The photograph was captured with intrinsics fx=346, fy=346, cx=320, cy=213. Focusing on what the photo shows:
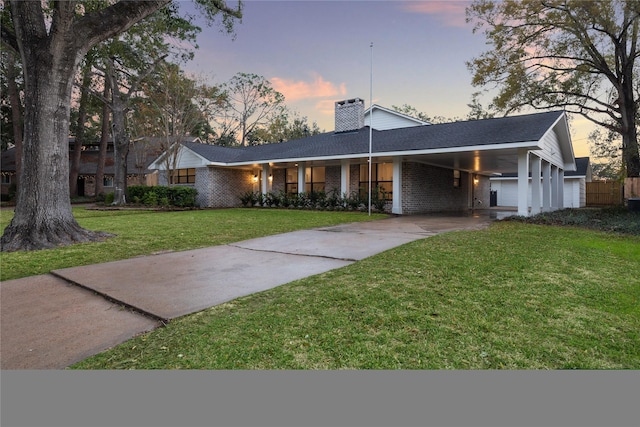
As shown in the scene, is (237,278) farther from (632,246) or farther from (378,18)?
(378,18)

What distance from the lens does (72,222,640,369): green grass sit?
90.0 inches

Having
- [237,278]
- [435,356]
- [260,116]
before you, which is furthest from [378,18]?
[260,116]

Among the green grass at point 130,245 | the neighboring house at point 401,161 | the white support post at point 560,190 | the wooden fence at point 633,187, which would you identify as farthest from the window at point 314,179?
the wooden fence at point 633,187

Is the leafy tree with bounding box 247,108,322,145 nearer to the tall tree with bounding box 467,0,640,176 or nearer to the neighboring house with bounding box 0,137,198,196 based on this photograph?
the neighboring house with bounding box 0,137,198,196

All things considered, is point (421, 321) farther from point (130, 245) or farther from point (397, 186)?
point (397, 186)

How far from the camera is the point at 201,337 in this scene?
8.64 ft

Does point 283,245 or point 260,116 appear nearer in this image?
point 283,245

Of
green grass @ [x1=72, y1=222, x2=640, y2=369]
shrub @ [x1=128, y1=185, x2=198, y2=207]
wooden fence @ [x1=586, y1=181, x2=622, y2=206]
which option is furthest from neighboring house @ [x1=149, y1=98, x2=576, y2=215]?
green grass @ [x1=72, y1=222, x2=640, y2=369]

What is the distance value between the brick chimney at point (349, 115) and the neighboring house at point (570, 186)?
11024 millimetres

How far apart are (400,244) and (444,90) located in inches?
527

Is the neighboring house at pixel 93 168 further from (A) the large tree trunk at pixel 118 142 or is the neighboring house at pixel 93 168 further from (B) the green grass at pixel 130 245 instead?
(B) the green grass at pixel 130 245

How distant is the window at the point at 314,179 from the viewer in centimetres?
1828

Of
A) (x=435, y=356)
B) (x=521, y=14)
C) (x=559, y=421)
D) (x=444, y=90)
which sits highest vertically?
(x=521, y=14)

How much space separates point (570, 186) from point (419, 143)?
576 inches
